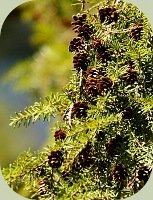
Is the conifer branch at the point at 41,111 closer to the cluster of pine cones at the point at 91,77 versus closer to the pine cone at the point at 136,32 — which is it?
the cluster of pine cones at the point at 91,77

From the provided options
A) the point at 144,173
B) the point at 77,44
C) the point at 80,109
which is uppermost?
the point at 77,44

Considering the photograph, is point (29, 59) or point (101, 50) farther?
point (29, 59)

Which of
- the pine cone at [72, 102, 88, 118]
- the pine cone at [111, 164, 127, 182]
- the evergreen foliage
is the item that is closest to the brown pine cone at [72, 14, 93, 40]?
the evergreen foliage

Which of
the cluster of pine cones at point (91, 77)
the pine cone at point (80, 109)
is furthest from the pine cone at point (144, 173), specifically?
the pine cone at point (80, 109)

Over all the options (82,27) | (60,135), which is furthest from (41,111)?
(82,27)

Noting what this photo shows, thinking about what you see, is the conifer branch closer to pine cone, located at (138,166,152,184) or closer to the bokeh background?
the bokeh background

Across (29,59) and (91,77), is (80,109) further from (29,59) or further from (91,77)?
(29,59)
